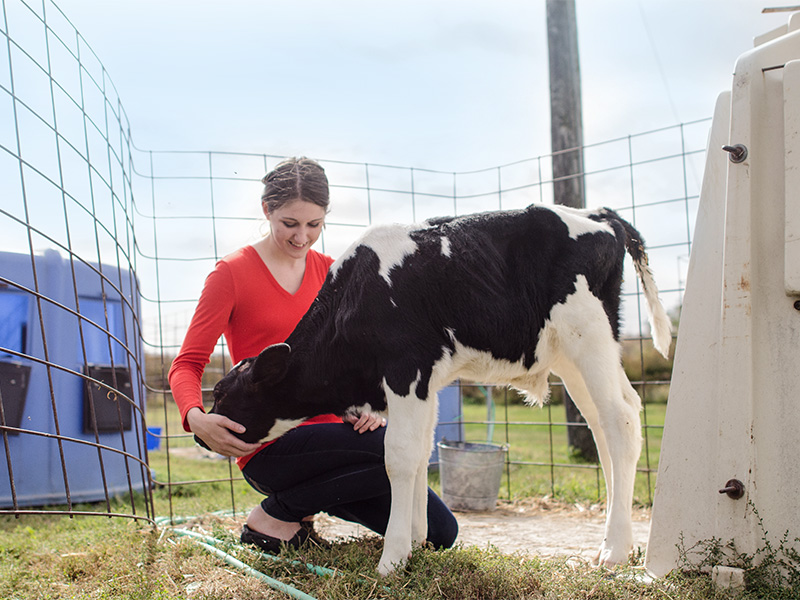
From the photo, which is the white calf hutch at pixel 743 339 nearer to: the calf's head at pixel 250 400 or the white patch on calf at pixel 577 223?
the white patch on calf at pixel 577 223

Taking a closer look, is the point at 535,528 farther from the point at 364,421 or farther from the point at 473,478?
the point at 364,421

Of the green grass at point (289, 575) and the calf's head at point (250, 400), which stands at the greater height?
the calf's head at point (250, 400)

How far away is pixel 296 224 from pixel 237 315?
59 centimetres

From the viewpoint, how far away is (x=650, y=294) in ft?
11.8

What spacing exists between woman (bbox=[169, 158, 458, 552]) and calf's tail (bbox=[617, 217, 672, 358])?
1478 millimetres

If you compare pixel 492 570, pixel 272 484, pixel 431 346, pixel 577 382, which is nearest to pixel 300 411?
pixel 272 484

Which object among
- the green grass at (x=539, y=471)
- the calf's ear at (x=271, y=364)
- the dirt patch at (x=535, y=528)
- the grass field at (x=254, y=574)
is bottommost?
the green grass at (x=539, y=471)

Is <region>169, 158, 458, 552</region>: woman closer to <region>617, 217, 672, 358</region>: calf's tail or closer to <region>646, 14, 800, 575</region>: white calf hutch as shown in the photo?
<region>646, 14, 800, 575</region>: white calf hutch

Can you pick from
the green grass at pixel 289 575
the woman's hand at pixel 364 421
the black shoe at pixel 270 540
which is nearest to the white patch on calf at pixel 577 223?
the woman's hand at pixel 364 421

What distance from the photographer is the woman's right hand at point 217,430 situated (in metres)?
3.12

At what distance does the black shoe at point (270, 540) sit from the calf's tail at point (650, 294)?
2145 mm

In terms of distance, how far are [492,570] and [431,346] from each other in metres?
0.99

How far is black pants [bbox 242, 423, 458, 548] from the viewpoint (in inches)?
135

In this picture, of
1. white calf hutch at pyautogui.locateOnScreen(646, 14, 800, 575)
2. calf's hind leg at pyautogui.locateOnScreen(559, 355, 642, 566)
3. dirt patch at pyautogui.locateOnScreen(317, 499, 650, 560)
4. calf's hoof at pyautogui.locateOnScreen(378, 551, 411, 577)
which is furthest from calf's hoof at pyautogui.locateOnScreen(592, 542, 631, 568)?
calf's hoof at pyautogui.locateOnScreen(378, 551, 411, 577)
